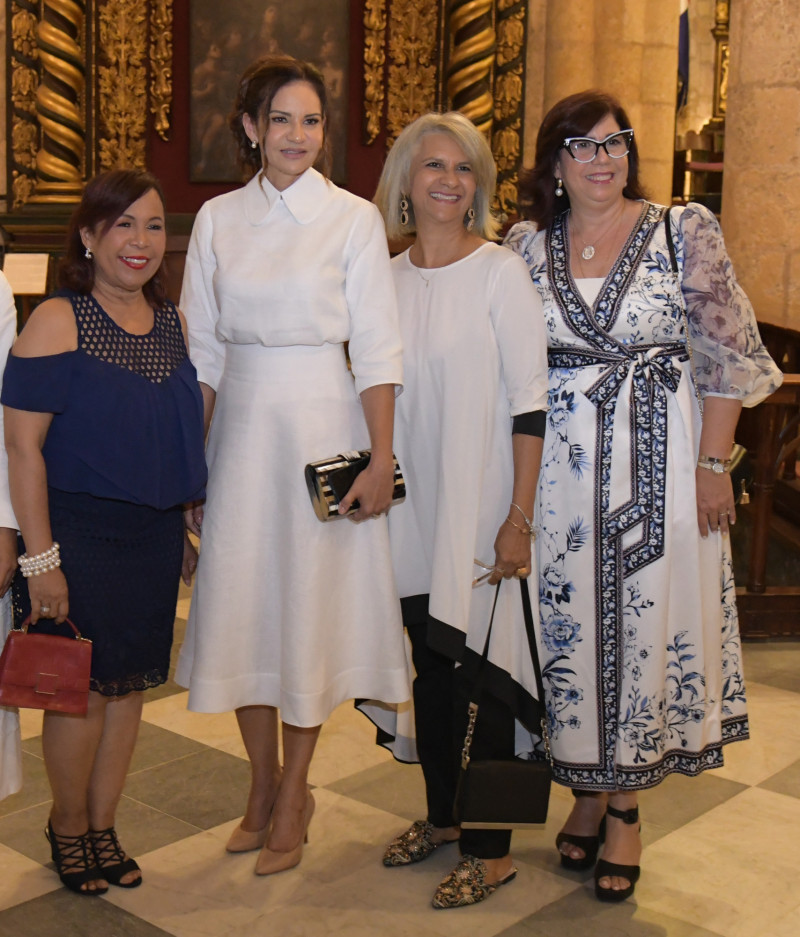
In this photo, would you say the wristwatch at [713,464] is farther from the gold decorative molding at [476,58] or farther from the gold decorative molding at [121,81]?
the gold decorative molding at [121,81]

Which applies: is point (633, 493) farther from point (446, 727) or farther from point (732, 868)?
point (732, 868)

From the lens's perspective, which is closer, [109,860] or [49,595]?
[49,595]

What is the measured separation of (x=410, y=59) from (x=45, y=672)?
8.00 meters

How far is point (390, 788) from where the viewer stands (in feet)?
12.2

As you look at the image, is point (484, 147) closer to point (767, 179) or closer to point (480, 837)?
point (480, 837)

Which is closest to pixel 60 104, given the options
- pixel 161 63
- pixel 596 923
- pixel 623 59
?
pixel 161 63

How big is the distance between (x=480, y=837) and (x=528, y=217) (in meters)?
1.57

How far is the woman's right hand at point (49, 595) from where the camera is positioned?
8.97 feet

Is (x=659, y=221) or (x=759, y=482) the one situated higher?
(x=659, y=221)

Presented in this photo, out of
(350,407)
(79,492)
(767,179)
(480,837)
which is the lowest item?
(480,837)

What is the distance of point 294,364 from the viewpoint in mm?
2947

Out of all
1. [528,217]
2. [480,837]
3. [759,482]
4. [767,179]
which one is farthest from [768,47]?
[480,837]

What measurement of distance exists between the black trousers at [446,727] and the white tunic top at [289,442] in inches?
3.9

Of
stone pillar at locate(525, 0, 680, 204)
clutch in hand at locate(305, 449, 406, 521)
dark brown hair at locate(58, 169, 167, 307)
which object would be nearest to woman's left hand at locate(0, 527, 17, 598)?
dark brown hair at locate(58, 169, 167, 307)
